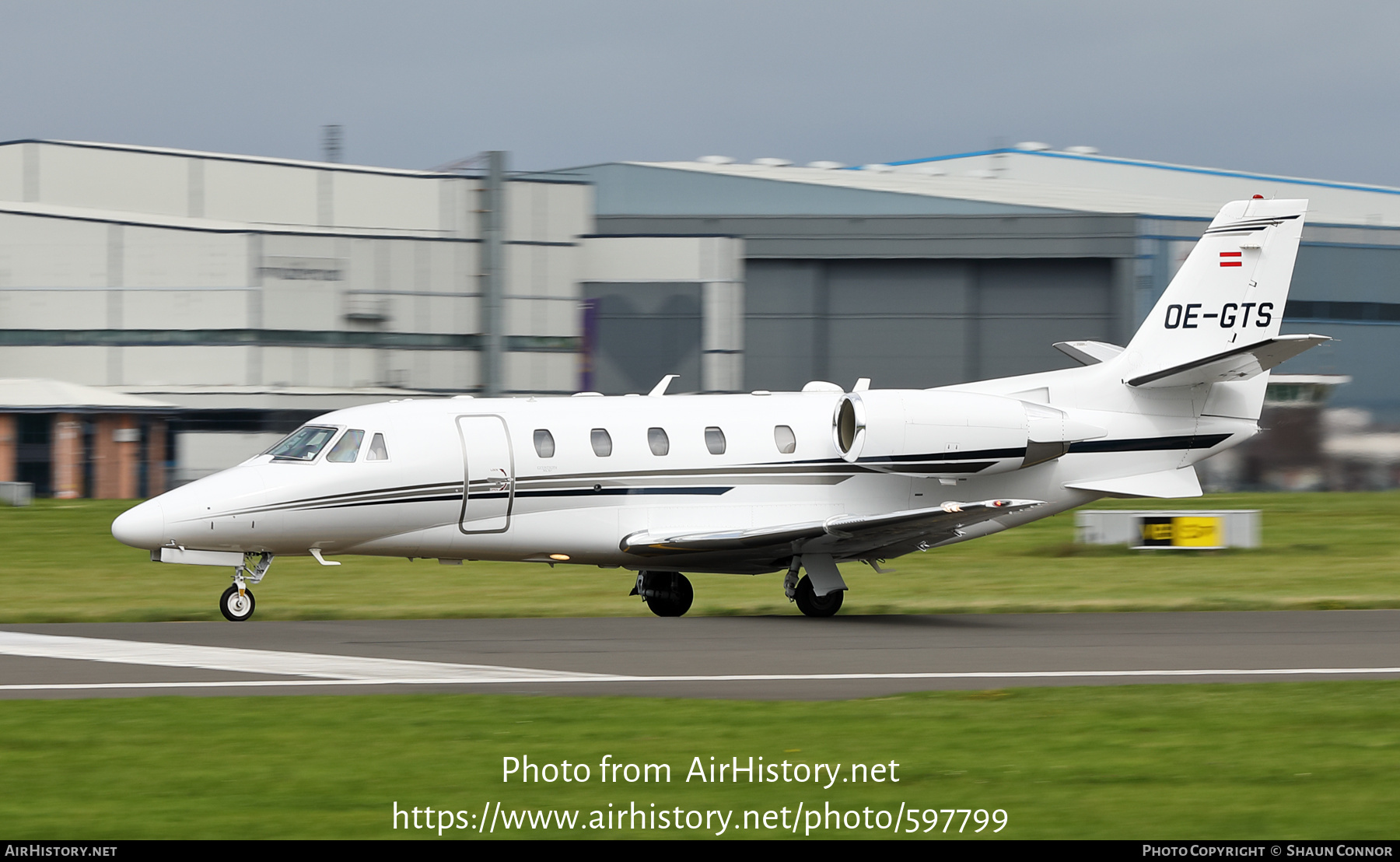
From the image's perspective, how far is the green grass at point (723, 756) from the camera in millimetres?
8461

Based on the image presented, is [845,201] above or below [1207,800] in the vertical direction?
above

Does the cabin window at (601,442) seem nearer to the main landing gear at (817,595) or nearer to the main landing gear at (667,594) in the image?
the main landing gear at (667,594)

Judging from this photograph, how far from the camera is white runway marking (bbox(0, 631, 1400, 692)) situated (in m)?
13.5

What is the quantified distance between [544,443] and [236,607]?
167 inches

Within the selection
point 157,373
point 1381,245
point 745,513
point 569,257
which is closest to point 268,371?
point 157,373

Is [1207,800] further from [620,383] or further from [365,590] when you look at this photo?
[620,383]

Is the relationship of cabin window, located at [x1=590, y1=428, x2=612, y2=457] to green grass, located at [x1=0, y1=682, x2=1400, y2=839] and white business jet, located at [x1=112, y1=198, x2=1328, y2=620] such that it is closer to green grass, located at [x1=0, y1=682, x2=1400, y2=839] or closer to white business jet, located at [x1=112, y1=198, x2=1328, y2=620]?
white business jet, located at [x1=112, y1=198, x2=1328, y2=620]

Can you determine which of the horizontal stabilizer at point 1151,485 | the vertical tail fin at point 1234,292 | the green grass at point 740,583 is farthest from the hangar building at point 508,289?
the horizontal stabilizer at point 1151,485

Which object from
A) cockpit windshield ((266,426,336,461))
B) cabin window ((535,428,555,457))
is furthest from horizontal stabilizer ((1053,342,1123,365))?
cockpit windshield ((266,426,336,461))

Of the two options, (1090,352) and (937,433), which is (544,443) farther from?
(1090,352)

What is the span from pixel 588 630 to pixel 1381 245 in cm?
5339

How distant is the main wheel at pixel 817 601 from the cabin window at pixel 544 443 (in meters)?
3.80

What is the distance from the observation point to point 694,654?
15.8m
